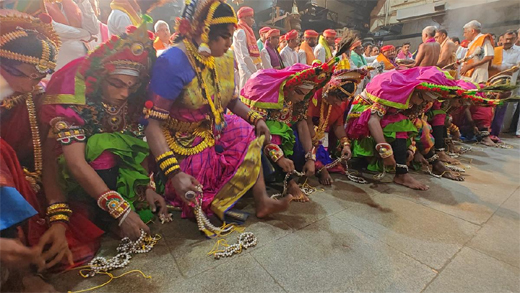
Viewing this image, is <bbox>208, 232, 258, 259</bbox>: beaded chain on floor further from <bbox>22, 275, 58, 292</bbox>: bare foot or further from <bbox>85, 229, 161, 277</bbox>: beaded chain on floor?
<bbox>22, 275, 58, 292</bbox>: bare foot

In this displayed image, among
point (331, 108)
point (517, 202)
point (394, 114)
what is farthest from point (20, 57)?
point (517, 202)

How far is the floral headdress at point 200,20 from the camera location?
4.81ft

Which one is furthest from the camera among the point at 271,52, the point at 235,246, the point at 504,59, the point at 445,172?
the point at 504,59

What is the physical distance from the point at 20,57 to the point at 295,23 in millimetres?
13725

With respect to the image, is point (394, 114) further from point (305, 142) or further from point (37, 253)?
point (37, 253)

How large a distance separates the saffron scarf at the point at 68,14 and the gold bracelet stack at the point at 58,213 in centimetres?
174

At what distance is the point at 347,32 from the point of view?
237 cm

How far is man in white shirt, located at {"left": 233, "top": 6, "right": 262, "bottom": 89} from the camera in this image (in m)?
→ 4.39

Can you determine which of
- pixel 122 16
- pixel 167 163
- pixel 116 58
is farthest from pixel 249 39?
pixel 167 163

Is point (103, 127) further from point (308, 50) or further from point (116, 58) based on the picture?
point (308, 50)

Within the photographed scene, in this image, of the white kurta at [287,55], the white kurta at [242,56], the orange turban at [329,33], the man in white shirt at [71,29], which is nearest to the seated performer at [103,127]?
the man in white shirt at [71,29]

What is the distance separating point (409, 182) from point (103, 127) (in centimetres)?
293

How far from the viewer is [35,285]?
1041 mm

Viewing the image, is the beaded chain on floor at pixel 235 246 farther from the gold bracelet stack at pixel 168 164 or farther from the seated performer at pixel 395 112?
the seated performer at pixel 395 112
